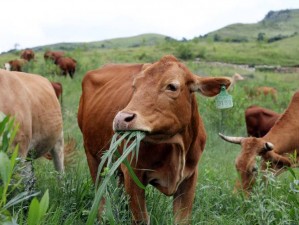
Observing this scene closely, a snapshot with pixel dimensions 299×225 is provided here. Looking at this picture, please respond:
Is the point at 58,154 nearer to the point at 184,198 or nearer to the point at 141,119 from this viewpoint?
the point at 184,198

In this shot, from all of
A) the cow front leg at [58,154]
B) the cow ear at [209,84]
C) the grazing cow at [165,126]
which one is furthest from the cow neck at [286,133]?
the cow ear at [209,84]

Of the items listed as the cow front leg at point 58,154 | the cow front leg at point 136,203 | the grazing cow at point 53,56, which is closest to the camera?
the cow front leg at point 136,203

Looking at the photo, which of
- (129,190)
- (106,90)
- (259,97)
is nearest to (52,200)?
(129,190)

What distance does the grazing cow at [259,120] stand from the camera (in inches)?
500

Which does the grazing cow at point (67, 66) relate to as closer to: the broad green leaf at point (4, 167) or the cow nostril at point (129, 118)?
the cow nostril at point (129, 118)

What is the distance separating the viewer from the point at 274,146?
8.61 meters

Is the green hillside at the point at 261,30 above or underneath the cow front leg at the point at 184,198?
underneath

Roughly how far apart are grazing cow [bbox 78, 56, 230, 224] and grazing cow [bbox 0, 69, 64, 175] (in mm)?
860

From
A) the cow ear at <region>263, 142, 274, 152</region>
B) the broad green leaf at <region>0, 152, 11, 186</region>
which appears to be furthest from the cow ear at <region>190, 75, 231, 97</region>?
the cow ear at <region>263, 142, 274, 152</region>

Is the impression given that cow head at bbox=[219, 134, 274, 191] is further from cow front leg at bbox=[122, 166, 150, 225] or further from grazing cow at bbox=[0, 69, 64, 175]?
cow front leg at bbox=[122, 166, 150, 225]

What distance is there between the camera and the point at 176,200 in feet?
16.6

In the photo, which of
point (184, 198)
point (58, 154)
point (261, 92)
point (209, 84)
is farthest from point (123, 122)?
point (261, 92)

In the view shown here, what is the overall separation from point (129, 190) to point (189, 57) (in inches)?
1742

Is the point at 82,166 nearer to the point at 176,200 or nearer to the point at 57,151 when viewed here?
the point at 57,151
